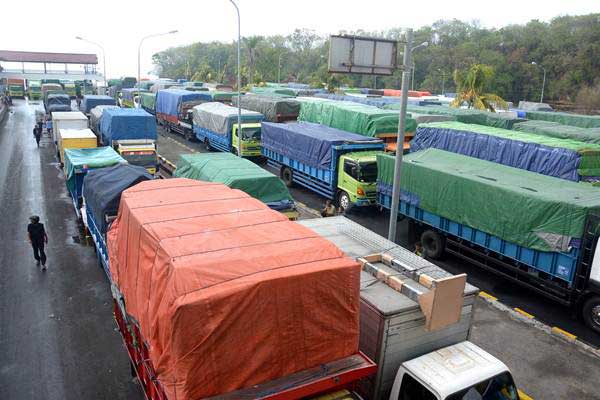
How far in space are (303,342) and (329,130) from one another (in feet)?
54.8

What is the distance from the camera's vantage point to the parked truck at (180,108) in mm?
34969

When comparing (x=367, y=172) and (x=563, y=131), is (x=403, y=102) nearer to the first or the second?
(x=367, y=172)

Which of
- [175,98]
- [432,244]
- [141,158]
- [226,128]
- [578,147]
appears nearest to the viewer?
[432,244]

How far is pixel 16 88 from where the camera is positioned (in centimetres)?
7019

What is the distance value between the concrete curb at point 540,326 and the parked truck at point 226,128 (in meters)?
14.5

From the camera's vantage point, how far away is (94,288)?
11.7 metres

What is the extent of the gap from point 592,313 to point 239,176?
8.88 meters

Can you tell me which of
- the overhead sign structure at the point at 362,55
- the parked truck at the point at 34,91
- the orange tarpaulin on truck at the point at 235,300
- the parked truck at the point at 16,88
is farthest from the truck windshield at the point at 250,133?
the parked truck at the point at 16,88

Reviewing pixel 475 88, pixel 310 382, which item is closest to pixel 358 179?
pixel 310 382

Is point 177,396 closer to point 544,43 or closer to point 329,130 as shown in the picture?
point 329,130

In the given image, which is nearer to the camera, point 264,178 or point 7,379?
point 7,379

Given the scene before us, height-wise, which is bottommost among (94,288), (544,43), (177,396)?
(94,288)

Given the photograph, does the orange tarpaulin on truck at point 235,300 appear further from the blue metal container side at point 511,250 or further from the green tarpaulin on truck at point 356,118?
the green tarpaulin on truck at point 356,118

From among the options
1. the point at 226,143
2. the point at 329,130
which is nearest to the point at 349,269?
the point at 329,130
